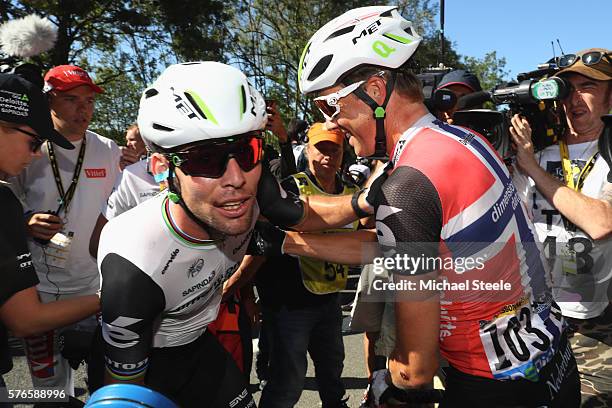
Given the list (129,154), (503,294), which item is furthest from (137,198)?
(503,294)

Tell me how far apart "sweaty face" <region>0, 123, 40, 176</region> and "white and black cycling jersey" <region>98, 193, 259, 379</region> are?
29.2 inches

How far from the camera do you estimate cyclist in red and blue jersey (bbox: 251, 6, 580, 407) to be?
1.84 metres

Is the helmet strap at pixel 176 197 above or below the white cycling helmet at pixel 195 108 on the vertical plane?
below

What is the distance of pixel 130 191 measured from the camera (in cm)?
397

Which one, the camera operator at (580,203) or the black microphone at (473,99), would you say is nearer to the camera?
the camera operator at (580,203)

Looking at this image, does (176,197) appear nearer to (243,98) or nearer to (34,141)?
(243,98)

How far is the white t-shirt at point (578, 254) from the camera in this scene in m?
2.99

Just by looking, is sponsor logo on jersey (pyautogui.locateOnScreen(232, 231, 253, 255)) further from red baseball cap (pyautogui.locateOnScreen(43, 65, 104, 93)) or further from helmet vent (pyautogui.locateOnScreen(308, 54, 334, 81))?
red baseball cap (pyautogui.locateOnScreen(43, 65, 104, 93))

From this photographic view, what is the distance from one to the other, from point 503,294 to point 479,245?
0.27m

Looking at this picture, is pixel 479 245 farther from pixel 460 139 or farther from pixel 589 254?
pixel 589 254

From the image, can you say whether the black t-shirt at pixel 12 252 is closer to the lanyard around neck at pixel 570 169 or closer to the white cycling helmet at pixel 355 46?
the white cycling helmet at pixel 355 46

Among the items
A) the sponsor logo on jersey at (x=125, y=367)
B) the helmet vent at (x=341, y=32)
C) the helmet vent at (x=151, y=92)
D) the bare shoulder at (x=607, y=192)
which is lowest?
the sponsor logo on jersey at (x=125, y=367)

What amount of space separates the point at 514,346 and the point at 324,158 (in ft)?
8.73

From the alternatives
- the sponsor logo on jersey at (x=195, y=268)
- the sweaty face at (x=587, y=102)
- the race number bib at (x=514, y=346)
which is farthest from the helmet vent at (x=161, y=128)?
the sweaty face at (x=587, y=102)
